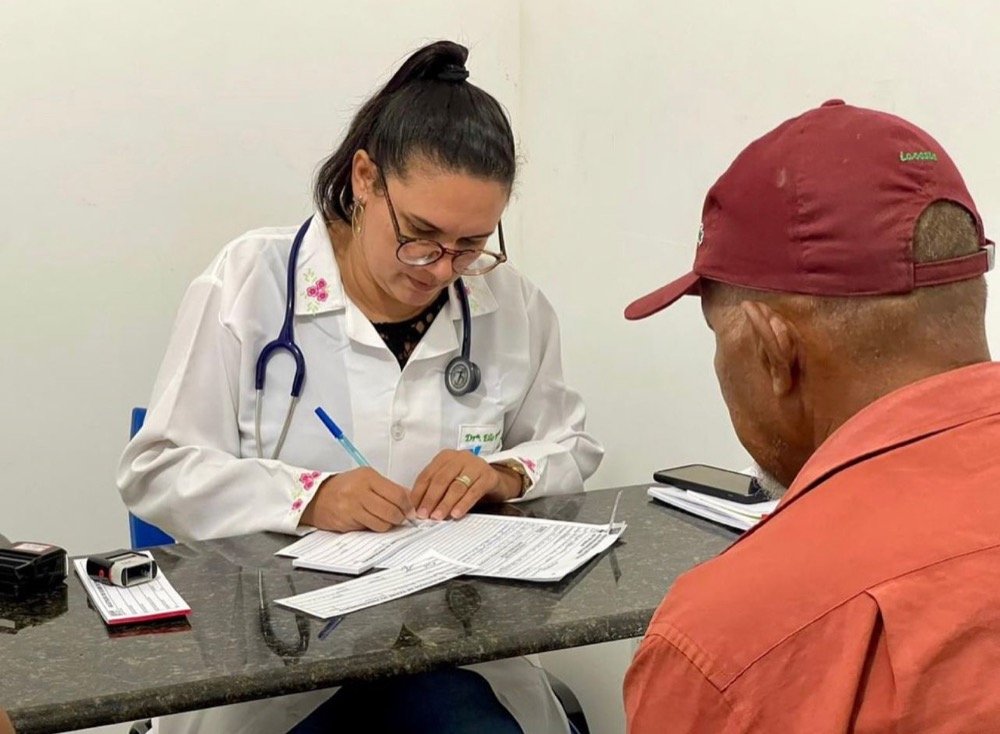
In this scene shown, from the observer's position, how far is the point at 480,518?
5.13 ft

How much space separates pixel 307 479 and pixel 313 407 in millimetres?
172

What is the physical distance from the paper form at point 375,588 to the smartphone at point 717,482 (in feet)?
1.52

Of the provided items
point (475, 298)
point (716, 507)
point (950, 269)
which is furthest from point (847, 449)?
point (475, 298)

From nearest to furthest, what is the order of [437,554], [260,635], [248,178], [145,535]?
1. [260,635]
2. [437,554]
3. [145,535]
4. [248,178]

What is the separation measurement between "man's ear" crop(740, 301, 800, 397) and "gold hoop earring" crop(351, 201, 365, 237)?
0.99 meters

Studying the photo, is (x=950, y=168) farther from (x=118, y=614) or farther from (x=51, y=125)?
(x=51, y=125)

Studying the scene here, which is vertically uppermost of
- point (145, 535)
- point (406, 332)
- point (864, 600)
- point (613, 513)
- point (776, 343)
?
point (776, 343)

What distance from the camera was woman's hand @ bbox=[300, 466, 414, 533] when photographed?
1.47m

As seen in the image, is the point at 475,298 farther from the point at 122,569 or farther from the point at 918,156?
the point at 918,156

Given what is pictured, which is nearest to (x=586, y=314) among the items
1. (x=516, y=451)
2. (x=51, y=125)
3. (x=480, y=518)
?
(x=516, y=451)

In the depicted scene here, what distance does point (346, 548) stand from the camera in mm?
1411

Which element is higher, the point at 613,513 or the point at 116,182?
the point at 116,182

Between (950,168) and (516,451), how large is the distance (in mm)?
1028

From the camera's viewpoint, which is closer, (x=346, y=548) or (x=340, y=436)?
(x=346, y=548)
